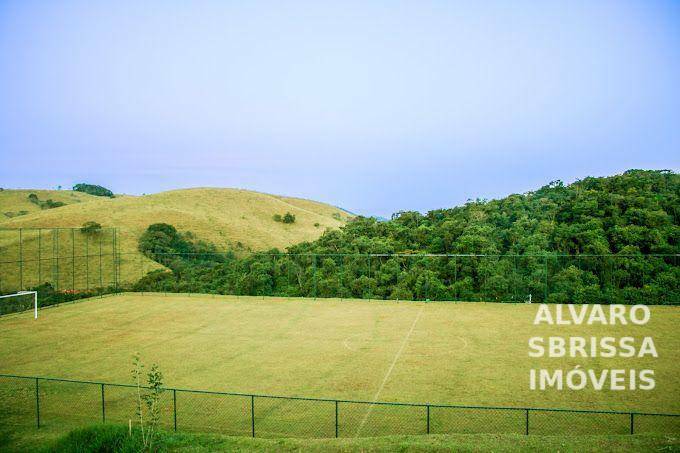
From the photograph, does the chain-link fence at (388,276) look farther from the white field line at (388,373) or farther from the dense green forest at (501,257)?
the white field line at (388,373)

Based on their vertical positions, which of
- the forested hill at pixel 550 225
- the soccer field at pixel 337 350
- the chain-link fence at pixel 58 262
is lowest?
the soccer field at pixel 337 350

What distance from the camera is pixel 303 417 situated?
12.0m

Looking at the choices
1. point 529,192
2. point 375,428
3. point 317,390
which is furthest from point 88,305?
point 529,192

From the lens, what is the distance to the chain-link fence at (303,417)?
1073 cm

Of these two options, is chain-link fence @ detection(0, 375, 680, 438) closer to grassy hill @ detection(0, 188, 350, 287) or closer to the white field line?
the white field line

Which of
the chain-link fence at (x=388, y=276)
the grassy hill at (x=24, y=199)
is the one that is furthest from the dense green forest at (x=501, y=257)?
the grassy hill at (x=24, y=199)

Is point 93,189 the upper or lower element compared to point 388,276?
upper

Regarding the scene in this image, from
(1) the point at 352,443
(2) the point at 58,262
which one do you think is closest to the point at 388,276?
(1) the point at 352,443

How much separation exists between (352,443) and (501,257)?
24727 mm

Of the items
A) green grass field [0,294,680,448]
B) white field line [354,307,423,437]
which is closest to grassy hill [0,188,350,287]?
green grass field [0,294,680,448]

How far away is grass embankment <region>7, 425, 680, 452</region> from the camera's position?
29.3 feet

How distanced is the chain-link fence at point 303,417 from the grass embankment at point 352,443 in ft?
1.68

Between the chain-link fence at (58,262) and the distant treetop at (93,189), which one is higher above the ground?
the distant treetop at (93,189)

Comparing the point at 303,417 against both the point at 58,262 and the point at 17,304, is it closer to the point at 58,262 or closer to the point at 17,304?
the point at 17,304
